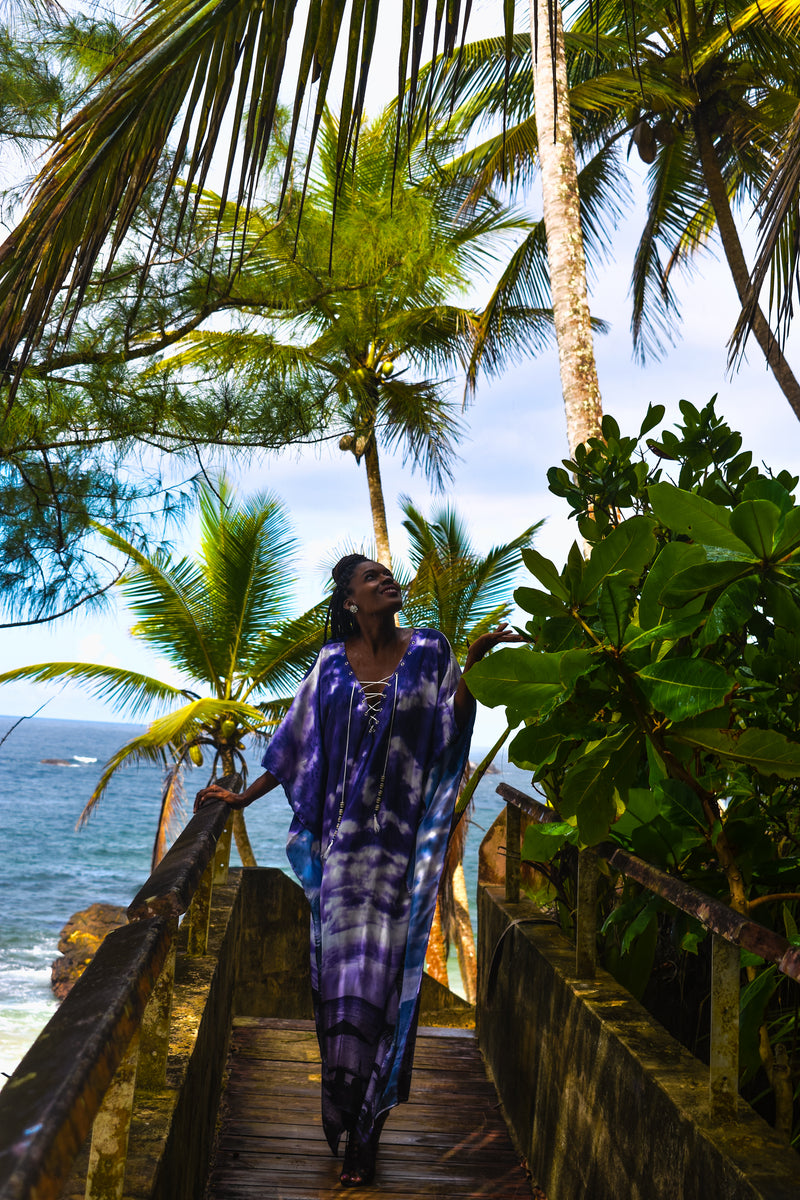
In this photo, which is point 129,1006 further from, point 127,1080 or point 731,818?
point 731,818

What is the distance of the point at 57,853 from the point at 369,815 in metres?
54.3

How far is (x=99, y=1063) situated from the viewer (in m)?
1.06

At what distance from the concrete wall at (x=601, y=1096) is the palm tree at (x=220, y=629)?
9110mm

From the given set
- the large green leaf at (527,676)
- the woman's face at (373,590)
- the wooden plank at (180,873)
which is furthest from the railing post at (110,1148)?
the woman's face at (373,590)

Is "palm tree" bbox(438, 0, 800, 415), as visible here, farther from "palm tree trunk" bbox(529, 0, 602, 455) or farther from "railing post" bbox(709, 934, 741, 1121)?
"railing post" bbox(709, 934, 741, 1121)

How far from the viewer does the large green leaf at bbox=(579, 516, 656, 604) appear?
1.52 m

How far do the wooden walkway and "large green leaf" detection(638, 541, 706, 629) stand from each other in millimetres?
2081

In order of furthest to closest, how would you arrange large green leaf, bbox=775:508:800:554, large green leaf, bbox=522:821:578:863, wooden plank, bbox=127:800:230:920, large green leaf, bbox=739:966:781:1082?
large green leaf, bbox=522:821:578:863, large green leaf, bbox=739:966:781:1082, wooden plank, bbox=127:800:230:920, large green leaf, bbox=775:508:800:554

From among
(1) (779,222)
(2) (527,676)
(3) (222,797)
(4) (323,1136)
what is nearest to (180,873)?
(2) (527,676)

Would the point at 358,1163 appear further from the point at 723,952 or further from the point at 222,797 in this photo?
the point at 723,952

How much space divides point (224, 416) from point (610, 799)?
665 cm

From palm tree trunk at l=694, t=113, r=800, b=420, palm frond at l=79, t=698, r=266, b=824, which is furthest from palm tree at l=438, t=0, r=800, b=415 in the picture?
palm frond at l=79, t=698, r=266, b=824

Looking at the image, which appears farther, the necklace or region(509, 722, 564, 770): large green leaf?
the necklace

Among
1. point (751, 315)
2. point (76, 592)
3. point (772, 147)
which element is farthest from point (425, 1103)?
point (772, 147)
